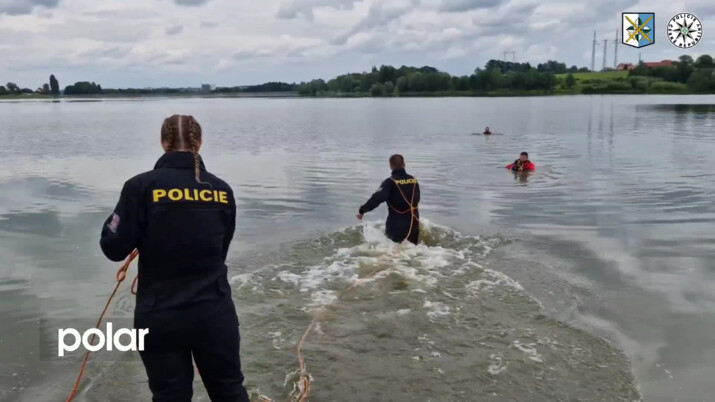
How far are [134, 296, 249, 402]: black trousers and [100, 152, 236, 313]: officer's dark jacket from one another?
→ 0.10 meters

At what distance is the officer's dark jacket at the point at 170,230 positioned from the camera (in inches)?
156

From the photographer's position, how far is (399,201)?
11.0 metres

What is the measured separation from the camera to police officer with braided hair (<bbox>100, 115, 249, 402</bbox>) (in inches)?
157

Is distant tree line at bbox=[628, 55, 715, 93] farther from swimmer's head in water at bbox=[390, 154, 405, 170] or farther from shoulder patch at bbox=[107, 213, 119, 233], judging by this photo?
shoulder patch at bbox=[107, 213, 119, 233]

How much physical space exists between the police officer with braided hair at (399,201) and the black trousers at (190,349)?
21.1 feet

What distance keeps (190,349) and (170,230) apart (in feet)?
2.94

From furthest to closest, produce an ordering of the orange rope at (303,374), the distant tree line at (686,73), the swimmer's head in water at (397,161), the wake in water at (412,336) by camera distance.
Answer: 1. the distant tree line at (686,73)
2. the swimmer's head in water at (397,161)
3. the wake in water at (412,336)
4. the orange rope at (303,374)

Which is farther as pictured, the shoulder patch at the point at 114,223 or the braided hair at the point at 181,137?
the braided hair at the point at 181,137

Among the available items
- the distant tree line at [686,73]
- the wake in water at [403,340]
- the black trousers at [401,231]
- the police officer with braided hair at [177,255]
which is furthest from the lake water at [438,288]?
the distant tree line at [686,73]

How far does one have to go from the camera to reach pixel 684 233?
13266 mm

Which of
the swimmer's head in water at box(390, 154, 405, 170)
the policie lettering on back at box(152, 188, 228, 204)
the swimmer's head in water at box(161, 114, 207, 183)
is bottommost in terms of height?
the swimmer's head in water at box(390, 154, 405, 170)

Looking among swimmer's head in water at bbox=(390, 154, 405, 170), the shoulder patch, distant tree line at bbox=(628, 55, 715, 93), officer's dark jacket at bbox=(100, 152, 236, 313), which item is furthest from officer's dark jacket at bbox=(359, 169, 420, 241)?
distant tree line at bbox=(628, 55, 715, 93)

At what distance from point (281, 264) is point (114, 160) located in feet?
72.5

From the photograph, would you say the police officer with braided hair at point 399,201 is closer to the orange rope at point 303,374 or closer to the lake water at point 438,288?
the lake water at point 438,288
